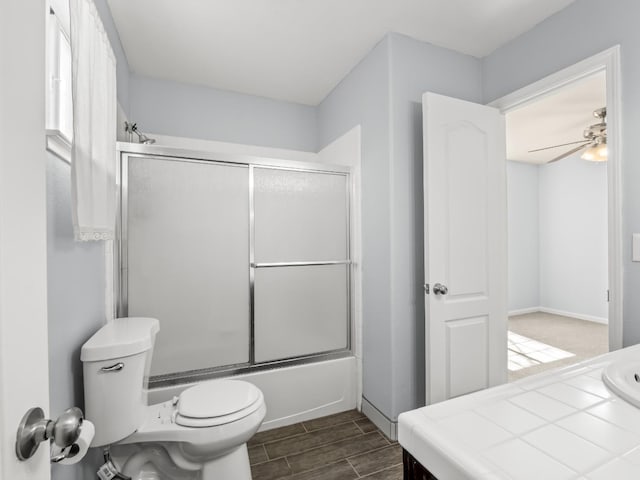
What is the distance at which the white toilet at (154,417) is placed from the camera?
4.17ft

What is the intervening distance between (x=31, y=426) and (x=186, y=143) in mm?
2557

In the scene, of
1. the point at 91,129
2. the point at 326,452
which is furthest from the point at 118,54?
the point at 326,452

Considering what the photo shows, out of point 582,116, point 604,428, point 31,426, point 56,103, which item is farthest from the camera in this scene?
point 582,116

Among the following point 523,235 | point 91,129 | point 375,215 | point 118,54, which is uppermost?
point 118,54

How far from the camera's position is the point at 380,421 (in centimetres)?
211

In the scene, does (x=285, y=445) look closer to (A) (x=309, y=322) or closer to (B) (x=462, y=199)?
(A) (x=309, y=322)

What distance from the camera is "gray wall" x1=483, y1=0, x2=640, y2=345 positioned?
4.89 ft

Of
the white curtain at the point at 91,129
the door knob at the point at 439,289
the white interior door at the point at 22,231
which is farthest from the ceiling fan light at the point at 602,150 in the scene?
the white interior door at the point at 22,231

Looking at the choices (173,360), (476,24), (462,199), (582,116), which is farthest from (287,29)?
(582,116)

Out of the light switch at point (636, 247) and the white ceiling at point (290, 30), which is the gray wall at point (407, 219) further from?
the light switch at point (636, 247)

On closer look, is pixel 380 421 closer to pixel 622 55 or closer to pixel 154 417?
pixel 154 417

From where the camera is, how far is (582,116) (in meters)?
3.42

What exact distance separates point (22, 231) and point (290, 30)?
2.07 m

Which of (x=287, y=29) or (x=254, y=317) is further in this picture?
(x=254, y=317)
